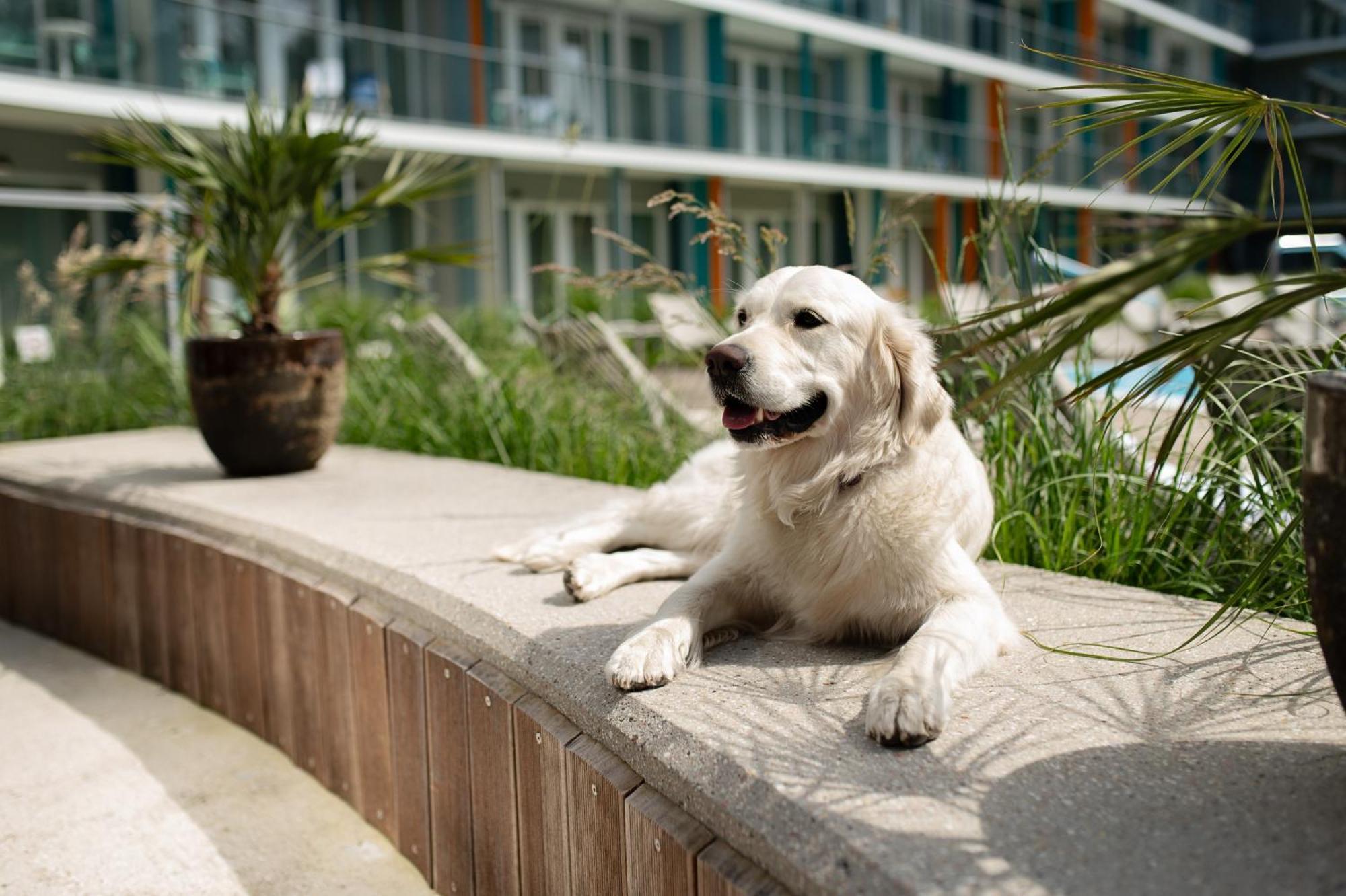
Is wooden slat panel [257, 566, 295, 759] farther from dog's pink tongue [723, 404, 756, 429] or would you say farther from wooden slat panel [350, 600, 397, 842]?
dog's pink tongue [723, 404, 756, 429]

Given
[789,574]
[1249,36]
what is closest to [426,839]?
[789,574]

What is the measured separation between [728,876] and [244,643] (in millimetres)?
2688

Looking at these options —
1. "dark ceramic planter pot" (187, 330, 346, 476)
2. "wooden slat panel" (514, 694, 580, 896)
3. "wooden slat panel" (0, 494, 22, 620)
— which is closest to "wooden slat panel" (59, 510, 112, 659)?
"wooden slat panel" (0, 494, 22, 620)

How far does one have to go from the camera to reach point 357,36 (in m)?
17.3

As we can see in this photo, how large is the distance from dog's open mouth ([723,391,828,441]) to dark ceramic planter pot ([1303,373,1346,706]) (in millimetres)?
1051

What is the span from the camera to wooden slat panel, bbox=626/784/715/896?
1927 millimetres

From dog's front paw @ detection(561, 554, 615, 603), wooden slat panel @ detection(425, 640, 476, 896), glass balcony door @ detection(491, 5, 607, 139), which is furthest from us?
glass balcony door @ detection(491, 5, 607, 139)

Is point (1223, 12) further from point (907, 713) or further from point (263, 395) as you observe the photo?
point (907, 713)

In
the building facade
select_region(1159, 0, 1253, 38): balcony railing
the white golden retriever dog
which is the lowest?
the white golden retriever dog

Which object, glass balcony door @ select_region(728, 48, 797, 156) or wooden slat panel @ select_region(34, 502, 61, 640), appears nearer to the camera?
wooden slat panel @ select_region(34, 502, 61, 640)

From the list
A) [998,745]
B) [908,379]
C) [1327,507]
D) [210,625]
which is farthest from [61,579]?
[1327,507]

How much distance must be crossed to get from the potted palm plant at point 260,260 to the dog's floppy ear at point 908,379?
3.16 meters

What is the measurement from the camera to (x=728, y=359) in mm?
2381

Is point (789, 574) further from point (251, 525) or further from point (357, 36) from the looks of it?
point (357, 36)
